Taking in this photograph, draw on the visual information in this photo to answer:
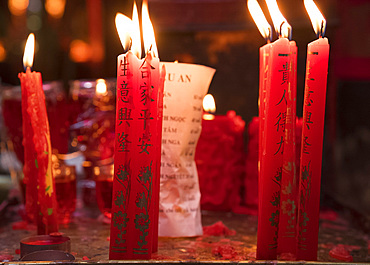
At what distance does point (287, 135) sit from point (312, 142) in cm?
Answer: 4

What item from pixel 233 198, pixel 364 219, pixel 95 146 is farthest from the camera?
pixel 95 146

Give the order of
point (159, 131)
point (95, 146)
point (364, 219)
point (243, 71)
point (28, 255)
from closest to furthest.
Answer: point (28, 255) < point (159, 131) < point (364, 219) < point (95, 146) < point (243, 71)

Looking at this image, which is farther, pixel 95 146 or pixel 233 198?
pixel 95 146

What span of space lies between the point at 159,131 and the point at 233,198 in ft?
1.41

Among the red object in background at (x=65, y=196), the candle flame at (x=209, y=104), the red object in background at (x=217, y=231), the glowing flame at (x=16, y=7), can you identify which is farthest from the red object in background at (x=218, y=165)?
the glowing flame at (x=16, y=7)

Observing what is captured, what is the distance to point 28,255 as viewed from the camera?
24.2 inches

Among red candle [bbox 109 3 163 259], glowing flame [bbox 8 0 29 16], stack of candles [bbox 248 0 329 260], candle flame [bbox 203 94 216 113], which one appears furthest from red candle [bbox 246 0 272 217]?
glowing flame [bbox 8 0 29 16]

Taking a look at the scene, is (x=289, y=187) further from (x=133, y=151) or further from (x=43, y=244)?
(x=43, y=244)

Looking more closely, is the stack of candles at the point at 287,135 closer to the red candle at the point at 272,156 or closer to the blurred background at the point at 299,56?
the red candle at the point at 272,156

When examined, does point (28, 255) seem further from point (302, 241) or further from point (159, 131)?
point (302, 241)

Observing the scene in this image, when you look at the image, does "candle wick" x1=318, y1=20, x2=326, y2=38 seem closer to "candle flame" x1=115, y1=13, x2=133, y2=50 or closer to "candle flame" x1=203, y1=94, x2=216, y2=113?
"candle flame" x1=115, y1=13, x2=133, y2=50

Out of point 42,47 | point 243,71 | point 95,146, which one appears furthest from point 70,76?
point 95,146

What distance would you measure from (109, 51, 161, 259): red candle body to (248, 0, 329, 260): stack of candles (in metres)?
0.17

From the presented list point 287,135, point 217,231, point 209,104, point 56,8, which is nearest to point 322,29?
point 287,135
